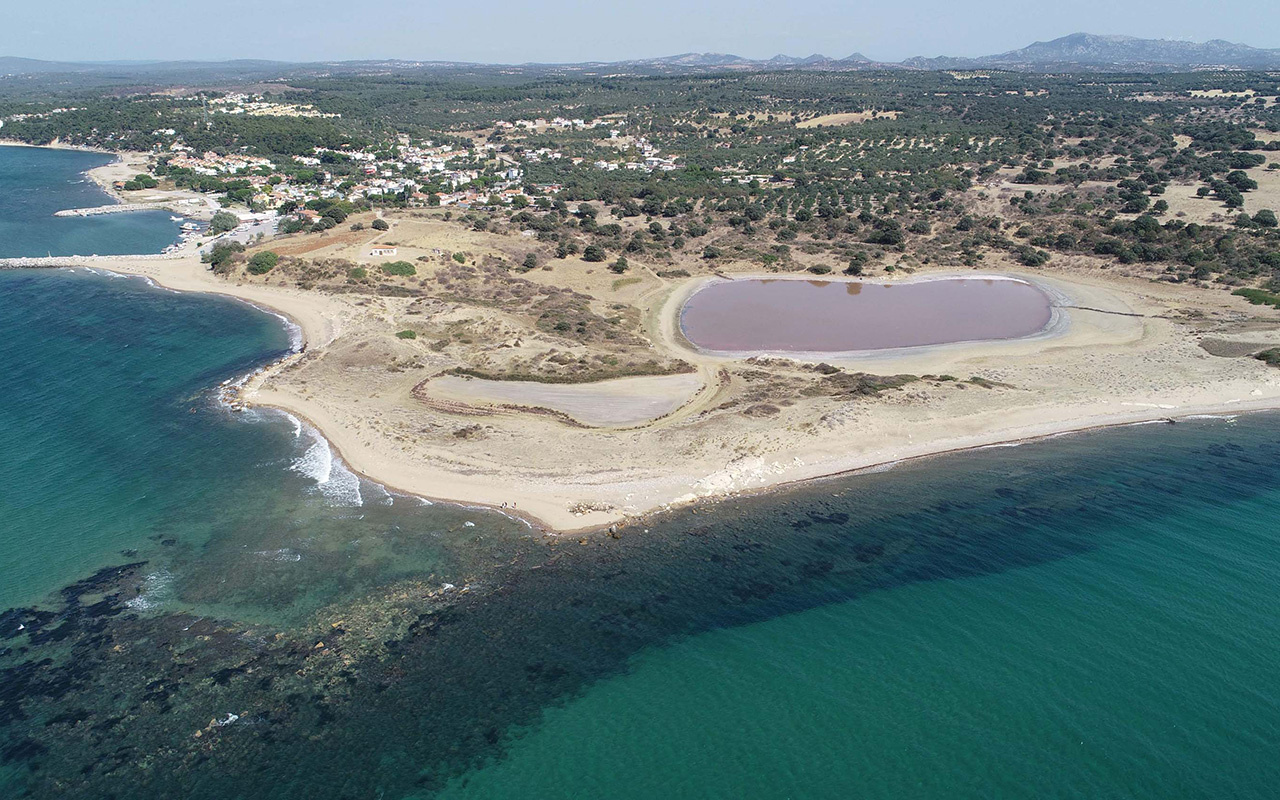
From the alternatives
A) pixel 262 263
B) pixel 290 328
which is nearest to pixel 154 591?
pixel 290 328

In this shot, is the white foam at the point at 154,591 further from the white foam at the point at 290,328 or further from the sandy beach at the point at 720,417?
the white foam at the point at 290,328

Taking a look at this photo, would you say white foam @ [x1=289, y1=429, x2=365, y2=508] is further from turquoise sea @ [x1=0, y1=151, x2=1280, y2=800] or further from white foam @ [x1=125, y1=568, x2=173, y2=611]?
white foam @ [x1=125, y1=568, x2=173, y2=611]

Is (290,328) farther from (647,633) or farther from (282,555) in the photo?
(647,633)

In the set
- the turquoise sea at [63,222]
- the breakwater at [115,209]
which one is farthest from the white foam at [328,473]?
the breakwater at [115,209]

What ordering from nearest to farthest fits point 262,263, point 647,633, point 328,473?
point 647,633 < point 328,473 < point 262,263

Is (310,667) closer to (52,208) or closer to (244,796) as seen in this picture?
(244,796)

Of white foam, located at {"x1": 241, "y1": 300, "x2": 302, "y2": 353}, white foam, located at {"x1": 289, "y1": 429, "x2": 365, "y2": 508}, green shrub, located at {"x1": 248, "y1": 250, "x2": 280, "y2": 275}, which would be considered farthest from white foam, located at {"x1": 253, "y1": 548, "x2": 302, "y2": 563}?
green shrub, located at {"x1": 248, "y1": 250, "x2": 280, "y2": 275}
